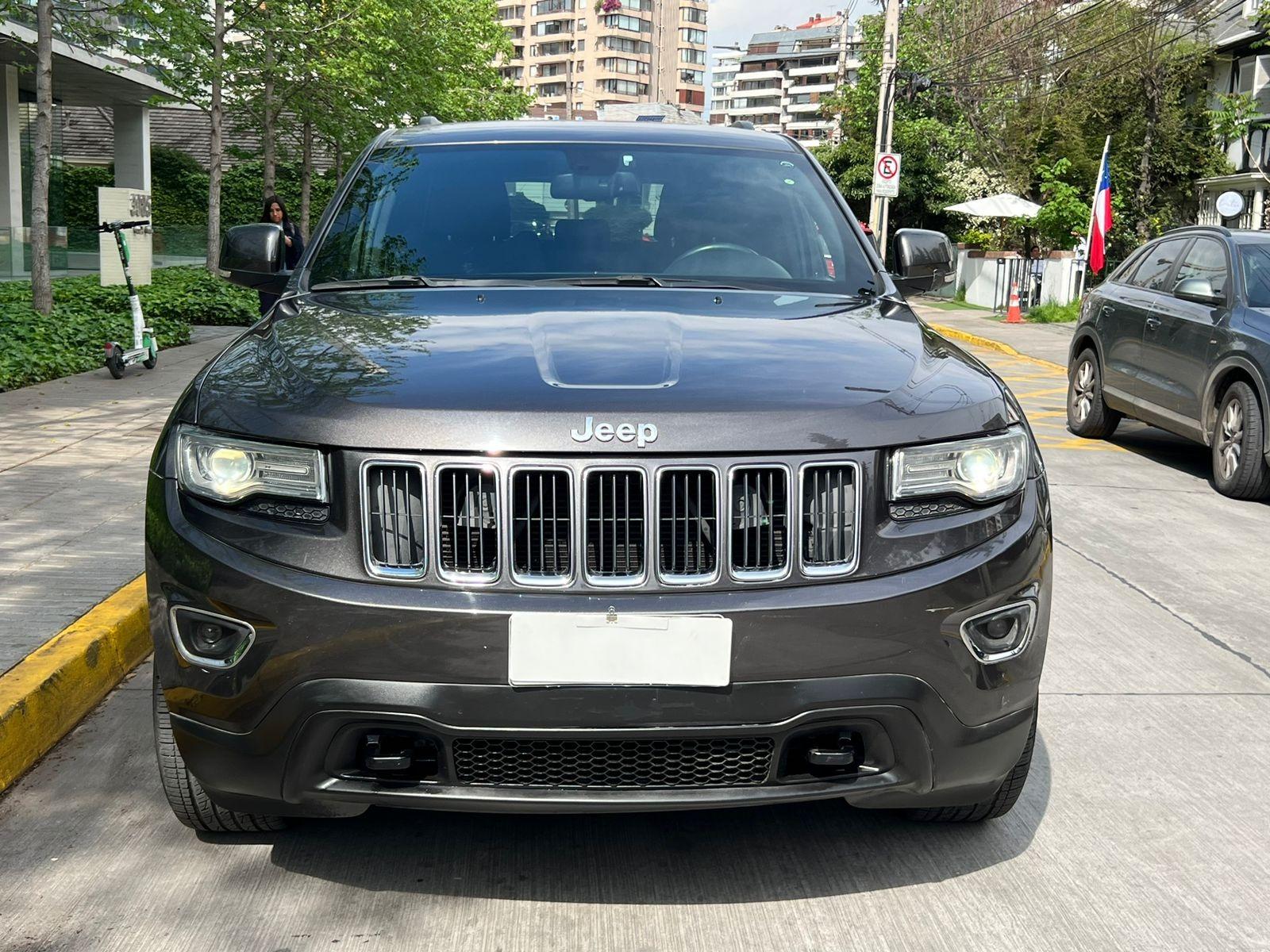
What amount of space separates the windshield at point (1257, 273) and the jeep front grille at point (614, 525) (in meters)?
7.39

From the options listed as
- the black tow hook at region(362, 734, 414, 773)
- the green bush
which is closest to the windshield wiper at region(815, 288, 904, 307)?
the black tow hook at region(362, 734, 414, 773)

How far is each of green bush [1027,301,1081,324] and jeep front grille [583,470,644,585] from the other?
2598 centimetres

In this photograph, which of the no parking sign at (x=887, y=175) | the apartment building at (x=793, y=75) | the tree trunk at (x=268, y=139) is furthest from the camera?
the apartment building at (x=793, y=75)

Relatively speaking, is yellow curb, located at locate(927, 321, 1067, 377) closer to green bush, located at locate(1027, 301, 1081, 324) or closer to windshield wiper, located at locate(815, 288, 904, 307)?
green bush, located at locate(1027, 301, 1081, 324)

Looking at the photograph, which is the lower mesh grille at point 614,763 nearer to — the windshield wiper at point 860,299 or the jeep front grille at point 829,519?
the jeep front grille at point 829,519

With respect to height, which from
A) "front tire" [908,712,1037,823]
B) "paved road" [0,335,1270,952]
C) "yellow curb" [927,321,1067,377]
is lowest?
"yellow curb" [927,321,1067,377]

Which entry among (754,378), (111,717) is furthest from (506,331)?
(111,717)

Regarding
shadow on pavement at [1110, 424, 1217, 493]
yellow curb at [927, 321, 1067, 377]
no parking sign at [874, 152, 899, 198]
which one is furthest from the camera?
no parking sign at [874, 152, 899, 198]

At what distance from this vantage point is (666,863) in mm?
3297

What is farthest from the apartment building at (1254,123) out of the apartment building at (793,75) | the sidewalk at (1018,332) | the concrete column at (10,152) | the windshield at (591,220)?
the apartment building at (793,75)

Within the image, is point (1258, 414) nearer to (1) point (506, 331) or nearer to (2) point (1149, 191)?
(1) point (506, 331)

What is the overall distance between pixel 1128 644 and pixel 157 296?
55.8 feet

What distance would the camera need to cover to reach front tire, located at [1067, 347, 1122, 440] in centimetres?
1096

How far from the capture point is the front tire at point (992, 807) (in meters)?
3.32
